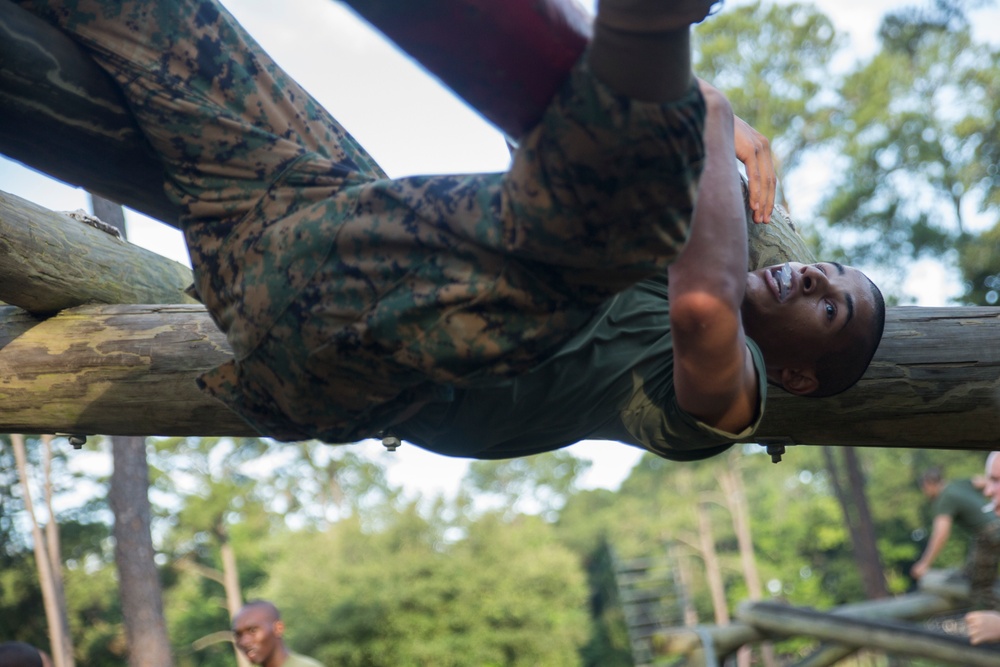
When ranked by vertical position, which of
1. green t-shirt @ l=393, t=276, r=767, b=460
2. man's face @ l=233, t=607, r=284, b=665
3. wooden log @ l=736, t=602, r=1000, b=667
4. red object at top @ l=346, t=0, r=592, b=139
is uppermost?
red object at top @ l=346, t=0, r=592, b=139

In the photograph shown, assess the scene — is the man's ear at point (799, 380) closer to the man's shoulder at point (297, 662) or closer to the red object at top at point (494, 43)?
the red object at top at point (494, 43)

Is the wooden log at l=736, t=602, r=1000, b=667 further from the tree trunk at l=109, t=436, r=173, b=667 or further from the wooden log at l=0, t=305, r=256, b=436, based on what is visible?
the wooden log at l=0, t=305, r=256, b=436

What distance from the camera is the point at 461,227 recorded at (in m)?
1.83

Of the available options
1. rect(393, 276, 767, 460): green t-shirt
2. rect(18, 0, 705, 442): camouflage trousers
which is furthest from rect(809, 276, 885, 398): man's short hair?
rect(18, 0, 705, 442): camouflage trousers

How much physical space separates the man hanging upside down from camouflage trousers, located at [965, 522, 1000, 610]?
23.9 feet

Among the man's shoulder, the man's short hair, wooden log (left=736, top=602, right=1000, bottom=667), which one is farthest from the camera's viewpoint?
wooden log (left=736, top=602, right=1000, bottom=667)

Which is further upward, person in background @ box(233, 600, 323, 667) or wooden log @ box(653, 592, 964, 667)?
person in background @ box(233, 600, 323, 667)

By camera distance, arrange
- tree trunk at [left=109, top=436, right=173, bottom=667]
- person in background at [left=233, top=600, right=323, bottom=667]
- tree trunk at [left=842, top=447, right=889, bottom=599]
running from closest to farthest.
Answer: person in background at [left=233, top=600, right=323, bottom=667] < tree trunk at [left=109, top=436, right=173, bottom=667] < tree trunk at [left=842, top=447, right=889, bottom=599]

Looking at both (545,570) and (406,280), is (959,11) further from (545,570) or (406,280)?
(406,280)

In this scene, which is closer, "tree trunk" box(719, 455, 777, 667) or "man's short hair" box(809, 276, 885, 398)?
"man's short hair" box(809, 276, 885, 398)

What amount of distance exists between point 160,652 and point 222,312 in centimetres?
1028

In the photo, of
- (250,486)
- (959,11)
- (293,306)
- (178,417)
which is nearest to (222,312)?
(293,306)

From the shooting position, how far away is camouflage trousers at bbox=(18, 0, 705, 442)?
1.65 metres

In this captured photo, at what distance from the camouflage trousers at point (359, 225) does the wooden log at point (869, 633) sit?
24.0 ft
